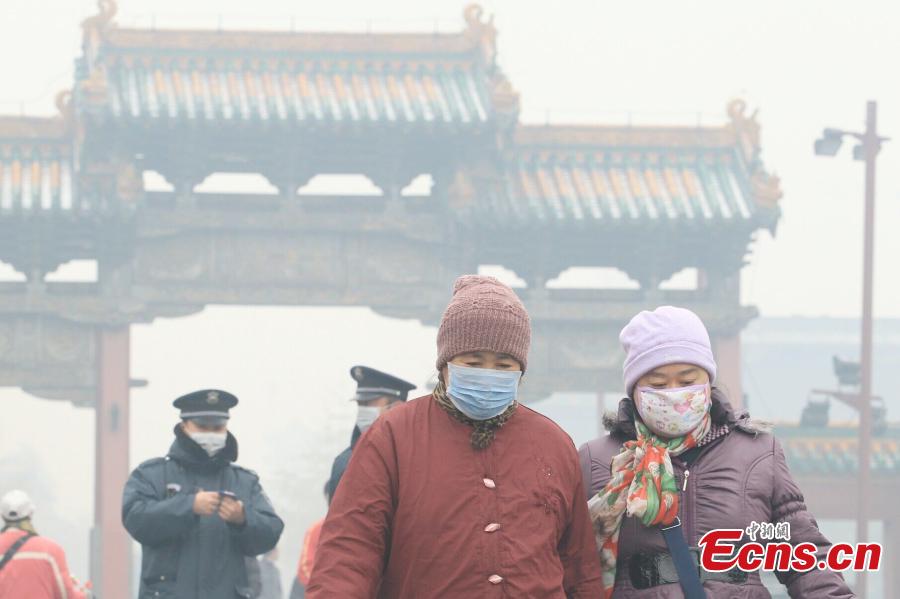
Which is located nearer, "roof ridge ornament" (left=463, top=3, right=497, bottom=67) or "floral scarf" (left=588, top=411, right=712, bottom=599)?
"floral scarf" (left=588, top=411, right=712, bottom=599)

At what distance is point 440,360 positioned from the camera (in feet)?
11.0

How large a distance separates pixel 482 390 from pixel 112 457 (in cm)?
1367

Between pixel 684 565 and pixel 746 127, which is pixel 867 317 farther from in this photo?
pixel 684 565

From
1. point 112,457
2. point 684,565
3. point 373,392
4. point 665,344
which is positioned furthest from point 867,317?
point 684,565

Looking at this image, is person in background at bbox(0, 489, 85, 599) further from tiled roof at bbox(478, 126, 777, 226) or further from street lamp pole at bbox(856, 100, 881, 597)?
tiled roof at bbox(478, 126, 777, 226)

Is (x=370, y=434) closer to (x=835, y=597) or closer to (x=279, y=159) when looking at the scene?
(x=835, y=597)

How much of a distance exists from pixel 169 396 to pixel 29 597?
46.4 m

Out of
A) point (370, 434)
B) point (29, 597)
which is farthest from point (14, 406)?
point (370, 434)

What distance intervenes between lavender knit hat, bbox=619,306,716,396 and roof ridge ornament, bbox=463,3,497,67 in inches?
572

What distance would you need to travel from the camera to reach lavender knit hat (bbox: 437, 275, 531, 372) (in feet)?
10.9

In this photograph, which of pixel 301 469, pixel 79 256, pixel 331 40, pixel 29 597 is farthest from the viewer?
pixel 301 469

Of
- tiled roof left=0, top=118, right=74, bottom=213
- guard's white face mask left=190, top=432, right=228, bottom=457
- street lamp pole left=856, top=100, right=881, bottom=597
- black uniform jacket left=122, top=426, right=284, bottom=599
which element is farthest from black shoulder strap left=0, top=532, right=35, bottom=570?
street lamp pole left=856, top=100, right=881, bottom=597

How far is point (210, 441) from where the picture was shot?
581 cm

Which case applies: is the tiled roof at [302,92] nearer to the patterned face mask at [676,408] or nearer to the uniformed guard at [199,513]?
the uniformed guard at [199,513]
